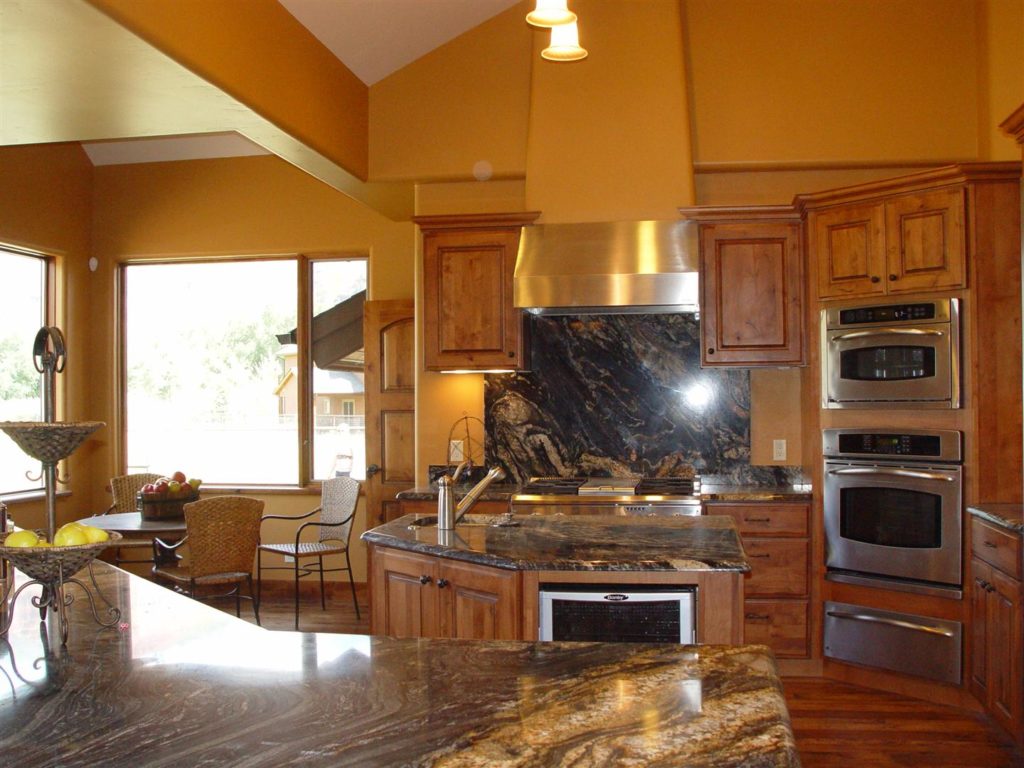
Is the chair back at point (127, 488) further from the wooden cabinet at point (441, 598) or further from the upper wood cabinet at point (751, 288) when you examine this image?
the upper wood cabinet at point (751, 288)

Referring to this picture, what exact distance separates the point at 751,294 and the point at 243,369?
3.86 meters

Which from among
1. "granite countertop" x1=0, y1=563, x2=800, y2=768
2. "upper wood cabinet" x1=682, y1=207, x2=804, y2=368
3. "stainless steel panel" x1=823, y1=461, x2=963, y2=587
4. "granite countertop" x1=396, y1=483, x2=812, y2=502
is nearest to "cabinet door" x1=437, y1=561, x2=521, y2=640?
"granite countertop" x1=0, y1=563, x2=800, y2=768

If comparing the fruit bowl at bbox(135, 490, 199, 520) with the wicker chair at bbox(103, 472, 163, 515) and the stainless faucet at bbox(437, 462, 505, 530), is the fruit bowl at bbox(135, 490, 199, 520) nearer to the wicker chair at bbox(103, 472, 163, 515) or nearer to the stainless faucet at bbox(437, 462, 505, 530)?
the wicker chair at bbox(103, 472, 163, 515)

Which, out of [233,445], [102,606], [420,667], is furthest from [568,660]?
[233,445]

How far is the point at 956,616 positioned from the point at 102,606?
143 inches

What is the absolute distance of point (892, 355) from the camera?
449 centimetres

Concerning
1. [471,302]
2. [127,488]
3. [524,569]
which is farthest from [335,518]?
[524,569]

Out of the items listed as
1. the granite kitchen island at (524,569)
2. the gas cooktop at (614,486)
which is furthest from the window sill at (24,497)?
the granite kitchen island at (524,569)

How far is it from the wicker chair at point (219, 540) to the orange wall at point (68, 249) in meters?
2.06

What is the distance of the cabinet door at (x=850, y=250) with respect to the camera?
4574 mm

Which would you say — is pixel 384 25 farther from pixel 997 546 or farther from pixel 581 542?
pixel 997 546

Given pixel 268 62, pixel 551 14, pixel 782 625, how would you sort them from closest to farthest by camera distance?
pixel 551 14 → pixel 268 62 → pixel 782 625

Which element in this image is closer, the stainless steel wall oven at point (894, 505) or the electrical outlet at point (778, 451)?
the stainless steel wall oven at point (894, 505)

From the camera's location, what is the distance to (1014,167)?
4.21 m
